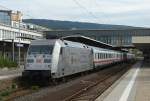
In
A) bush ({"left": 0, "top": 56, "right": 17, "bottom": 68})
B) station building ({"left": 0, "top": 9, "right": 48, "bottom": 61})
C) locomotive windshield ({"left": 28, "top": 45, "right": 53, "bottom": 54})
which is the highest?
station building ({"left": 0, "top": 9, "right": 48, "bottom": 61})

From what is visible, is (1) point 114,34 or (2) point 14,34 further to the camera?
(1) point 114,34

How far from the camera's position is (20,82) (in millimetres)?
27766

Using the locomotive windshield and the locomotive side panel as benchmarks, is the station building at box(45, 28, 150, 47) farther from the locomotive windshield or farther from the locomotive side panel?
the locomotive windshield

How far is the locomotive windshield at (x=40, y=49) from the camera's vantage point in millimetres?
26500

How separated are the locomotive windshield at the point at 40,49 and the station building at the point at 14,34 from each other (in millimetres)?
30355

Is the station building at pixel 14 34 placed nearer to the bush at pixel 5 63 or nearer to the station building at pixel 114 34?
the bush at pixel 5 63

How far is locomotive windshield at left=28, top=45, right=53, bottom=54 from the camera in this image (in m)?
26.5

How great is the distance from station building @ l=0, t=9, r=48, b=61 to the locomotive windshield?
1195 inches

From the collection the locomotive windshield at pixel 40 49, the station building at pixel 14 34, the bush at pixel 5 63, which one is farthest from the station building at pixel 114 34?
the locomotive windshield at pixel 40 49

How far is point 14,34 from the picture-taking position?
3905 inches

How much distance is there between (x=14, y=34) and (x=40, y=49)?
73.4 metres

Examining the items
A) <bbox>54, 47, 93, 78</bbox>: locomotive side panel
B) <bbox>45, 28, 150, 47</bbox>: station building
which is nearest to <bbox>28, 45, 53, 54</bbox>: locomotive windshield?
<bbox>54, 47, 93, 78</bbox>: locomotive side panel

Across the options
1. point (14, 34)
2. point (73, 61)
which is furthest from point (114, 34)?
point (73, 61)

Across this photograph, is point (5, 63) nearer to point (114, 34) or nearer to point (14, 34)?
point (14, 34)
